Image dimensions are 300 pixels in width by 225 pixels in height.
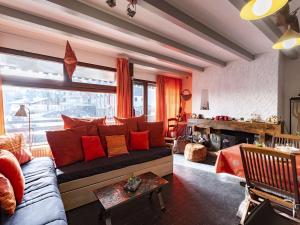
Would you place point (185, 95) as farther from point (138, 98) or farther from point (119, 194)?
point (119, 194)

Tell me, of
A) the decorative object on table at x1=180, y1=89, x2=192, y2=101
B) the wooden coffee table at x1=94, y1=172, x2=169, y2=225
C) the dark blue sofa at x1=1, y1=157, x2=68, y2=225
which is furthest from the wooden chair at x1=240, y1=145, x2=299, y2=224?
the decorative object on table at x1=180, y1=89, x2=192, y2=101

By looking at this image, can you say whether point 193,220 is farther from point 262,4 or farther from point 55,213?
point 262,4

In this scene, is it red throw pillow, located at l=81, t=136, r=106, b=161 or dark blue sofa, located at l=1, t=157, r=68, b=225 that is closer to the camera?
dark blue sofa, located at l=1, t=157, r=68, b=225

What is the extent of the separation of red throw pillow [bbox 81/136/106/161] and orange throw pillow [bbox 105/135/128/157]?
0.44ft

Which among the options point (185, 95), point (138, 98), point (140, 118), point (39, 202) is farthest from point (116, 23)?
point (185, 95)

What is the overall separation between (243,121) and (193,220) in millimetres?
3130

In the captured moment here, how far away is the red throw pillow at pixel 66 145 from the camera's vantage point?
7.60 feet

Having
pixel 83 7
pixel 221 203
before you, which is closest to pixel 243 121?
pixel 221 203

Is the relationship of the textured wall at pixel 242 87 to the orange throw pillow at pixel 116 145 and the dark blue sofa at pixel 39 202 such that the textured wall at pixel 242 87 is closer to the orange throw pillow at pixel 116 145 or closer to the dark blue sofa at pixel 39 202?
the orange throw pillow at pixel 116 145

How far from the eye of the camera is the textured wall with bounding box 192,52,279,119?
3883 millimetres

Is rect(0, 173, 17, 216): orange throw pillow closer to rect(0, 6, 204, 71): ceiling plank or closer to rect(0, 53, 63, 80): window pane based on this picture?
rect(0, 6, 204, 71): ceiling plank

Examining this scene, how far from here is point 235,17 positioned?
93.5 inches

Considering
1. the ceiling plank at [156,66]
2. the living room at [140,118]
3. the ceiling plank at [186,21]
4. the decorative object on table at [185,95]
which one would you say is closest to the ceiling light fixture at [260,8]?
the living room at [140,118]

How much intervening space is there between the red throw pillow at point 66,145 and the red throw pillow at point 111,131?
0.34 metres
